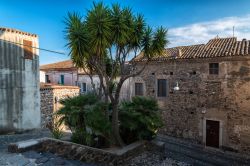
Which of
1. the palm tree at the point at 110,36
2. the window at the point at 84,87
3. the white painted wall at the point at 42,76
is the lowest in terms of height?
the window at the point at 84,87

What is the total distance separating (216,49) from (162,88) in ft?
16.5

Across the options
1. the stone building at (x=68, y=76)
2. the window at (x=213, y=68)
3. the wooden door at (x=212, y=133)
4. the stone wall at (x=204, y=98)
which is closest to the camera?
the stone wall at (x=204, y=98)

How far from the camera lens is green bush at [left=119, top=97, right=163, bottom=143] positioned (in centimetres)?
989

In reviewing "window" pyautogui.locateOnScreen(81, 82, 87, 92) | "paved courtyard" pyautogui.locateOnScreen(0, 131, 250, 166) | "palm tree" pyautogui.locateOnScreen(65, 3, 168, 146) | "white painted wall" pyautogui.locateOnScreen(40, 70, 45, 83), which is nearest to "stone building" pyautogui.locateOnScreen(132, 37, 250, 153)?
"paved courtyard" pyautogui.locateOnScreen(0, 131, 250, 166)

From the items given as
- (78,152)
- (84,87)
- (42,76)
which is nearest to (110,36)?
(78,152)

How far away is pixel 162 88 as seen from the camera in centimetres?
1695

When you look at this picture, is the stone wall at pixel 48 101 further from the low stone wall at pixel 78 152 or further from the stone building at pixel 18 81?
the low stone wall at pixel 78 152

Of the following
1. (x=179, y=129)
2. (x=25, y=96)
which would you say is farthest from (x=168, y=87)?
(x=25, y=96)

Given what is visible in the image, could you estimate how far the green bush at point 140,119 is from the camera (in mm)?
9891

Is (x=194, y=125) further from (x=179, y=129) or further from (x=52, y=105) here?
(x=52, y=105)

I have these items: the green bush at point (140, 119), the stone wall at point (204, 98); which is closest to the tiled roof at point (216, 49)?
the stone wall at point (204, 98)

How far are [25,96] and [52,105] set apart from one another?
112 inches

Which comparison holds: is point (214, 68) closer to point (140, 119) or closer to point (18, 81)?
point (140, 119)

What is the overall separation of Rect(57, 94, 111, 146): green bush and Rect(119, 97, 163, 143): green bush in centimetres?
133
